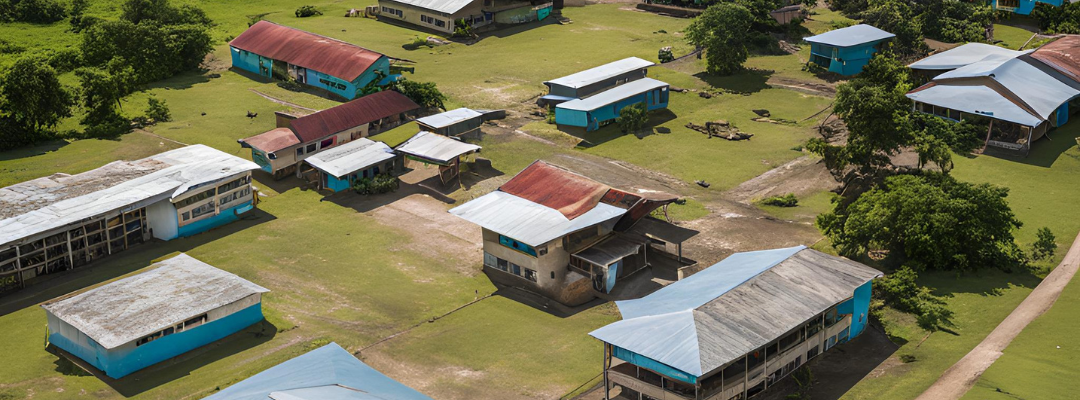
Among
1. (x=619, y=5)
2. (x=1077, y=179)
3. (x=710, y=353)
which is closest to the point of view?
(x=710, y=353)

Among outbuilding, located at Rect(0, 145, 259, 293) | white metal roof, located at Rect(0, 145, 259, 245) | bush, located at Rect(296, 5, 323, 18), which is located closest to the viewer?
outbuilding, located at Rect(0, 145, 259, 293)

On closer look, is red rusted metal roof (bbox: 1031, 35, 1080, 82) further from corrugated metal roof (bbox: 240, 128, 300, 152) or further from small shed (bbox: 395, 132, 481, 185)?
corrugated metal roof (bbox: 240, 128, 300, 152)

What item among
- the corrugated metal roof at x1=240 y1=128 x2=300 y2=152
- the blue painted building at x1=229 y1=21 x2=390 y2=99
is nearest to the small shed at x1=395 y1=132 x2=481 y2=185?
the corrugated metal roof at x1=240 y1=128 x2=300 y2=152

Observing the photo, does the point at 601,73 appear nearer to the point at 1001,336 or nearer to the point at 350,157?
the point at 350,157

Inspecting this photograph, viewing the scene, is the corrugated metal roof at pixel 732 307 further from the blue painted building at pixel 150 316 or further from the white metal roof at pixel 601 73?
the white metal roof at pixel 601 73

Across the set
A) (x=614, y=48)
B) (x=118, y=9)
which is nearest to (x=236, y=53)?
(x=118, y=9)

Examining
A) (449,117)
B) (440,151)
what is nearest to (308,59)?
(449,117)

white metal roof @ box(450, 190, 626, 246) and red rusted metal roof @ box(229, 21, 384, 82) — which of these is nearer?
white metal roof @ box(450, 190, 626, 246)

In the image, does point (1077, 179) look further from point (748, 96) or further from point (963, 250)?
point (748, 96)
